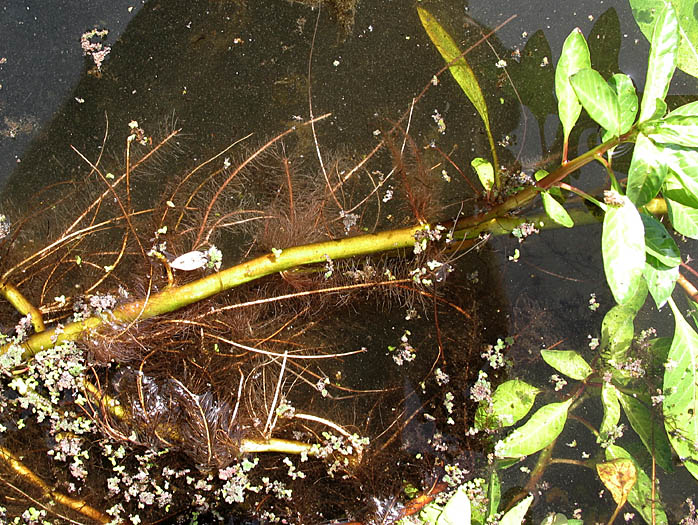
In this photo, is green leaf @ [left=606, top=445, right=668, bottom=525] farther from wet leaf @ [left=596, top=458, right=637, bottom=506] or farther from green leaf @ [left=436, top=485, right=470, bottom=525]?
green leaf @ [left=436, top=485, right=470, bottom=525]

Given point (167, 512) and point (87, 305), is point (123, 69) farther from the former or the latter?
point (167, 512)

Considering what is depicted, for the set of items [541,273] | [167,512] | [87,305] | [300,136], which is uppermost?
[300,136]

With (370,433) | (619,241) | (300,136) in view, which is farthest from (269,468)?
(619,241)

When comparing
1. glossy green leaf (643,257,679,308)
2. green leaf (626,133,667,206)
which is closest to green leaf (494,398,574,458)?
glossy green leaf (643,257,679,308)

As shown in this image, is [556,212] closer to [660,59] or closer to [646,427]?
[660,59]

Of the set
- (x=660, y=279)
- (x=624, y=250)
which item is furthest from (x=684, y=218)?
(x=624, y=250)

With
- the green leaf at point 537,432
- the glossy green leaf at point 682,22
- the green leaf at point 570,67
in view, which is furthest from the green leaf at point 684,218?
the green leaf at point 537,432
